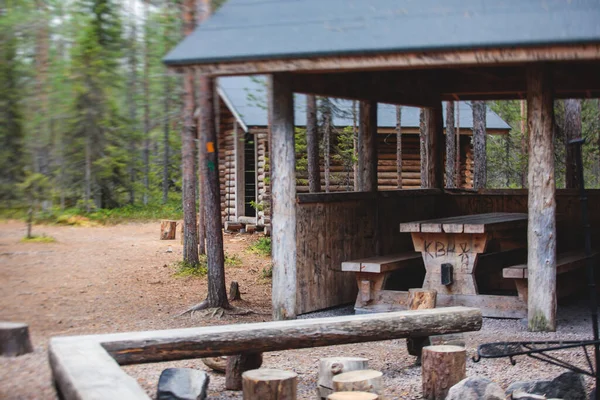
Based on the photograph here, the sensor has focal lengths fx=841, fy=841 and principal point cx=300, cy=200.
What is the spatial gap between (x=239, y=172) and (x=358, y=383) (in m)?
18.3

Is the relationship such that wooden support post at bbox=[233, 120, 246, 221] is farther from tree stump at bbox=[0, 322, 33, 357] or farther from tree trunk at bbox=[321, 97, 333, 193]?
tree stump at bbox=[0, 322, 33, 357]

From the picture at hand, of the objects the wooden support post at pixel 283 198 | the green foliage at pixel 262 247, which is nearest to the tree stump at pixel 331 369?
the wooden support post at pixel 283 198

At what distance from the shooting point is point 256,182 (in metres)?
A: 23.3

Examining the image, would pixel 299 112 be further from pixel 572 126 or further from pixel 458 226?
pixel 458 226

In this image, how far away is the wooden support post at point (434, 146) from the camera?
13578mm

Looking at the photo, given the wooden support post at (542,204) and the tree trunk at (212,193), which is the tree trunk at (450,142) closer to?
the tree trunk at (212,193)

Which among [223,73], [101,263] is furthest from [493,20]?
[101,263]

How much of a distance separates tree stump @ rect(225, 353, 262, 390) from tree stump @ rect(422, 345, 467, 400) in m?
1.44

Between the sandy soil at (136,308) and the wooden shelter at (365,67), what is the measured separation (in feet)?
3.60

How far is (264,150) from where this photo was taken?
22.8 m

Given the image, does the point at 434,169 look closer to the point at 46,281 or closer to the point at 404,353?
the point at 404,353

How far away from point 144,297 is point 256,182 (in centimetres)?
1046

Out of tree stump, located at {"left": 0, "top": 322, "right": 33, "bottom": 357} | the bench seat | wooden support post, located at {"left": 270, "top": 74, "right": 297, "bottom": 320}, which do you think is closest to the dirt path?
tree stump, located at {"left": 0, "top": 322, "right": 33, "bottom": 357}

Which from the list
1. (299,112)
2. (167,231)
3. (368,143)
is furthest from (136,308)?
(299,112)
